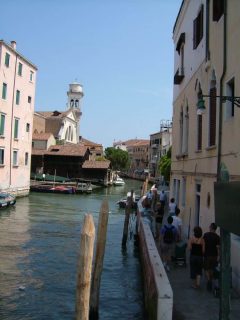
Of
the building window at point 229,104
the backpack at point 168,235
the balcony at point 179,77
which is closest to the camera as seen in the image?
the building window at point 229,104

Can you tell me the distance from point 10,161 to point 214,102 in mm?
28256

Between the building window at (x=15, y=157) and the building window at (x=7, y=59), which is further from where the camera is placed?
the building window at (x=15, y=157)

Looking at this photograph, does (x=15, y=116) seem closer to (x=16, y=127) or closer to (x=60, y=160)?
(x=16, y=127)

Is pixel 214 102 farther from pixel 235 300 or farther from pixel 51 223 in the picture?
pixel 51 223

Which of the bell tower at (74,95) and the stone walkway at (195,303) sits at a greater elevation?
the bell tower at (74,95)

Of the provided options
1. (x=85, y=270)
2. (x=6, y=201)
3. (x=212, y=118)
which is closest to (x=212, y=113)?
(x=212, y=118)

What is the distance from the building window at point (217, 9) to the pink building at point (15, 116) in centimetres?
2573

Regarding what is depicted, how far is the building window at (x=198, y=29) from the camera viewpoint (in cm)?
1309

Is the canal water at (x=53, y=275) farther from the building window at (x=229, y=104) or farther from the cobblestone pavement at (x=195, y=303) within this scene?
the building window at (x=229, y=104)

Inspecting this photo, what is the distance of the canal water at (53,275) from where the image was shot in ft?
30.4

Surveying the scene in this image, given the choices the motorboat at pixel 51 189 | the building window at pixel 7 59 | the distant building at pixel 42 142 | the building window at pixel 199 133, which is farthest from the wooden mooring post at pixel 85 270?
the distant building at pixel 42 142

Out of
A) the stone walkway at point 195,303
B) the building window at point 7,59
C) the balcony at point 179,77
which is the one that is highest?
the building window at point 7,59

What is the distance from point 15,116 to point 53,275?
26.9 meters

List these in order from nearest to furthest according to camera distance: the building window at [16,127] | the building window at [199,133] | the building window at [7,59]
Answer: the building window at [199,133] → the building window at [7,59] → the building window at [16,127]
